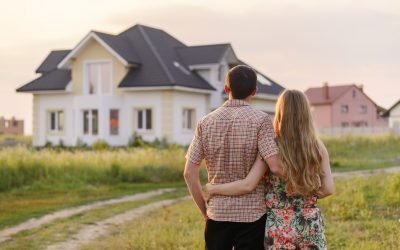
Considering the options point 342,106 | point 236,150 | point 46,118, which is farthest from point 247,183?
point 342,106

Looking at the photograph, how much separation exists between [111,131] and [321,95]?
42.4 metres

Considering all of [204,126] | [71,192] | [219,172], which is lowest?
[71,192]

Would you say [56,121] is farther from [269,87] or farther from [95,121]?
[269,87]

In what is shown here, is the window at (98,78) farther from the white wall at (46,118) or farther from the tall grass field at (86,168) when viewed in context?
the tall grass field at (86,168)

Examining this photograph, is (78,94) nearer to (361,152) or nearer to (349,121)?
(361,152)

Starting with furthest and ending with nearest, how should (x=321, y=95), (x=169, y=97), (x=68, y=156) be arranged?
(x=321, y=95) < (x=169, y=97) < (x=68, y=156)

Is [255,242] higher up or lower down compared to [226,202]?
lower down

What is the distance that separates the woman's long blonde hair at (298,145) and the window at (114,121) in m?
29.9

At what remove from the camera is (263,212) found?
464 cm

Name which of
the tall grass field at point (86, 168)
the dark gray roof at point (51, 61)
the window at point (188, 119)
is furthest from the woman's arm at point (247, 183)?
the dark gray roof at point (51, 61)

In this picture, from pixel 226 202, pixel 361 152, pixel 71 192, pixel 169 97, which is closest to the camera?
pixel 226 202

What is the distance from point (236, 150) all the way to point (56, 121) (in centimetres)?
3306

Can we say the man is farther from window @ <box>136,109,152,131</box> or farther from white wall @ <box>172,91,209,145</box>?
window @ <box>136,109,152,131</box>

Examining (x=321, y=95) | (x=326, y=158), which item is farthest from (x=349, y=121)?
(x=326, y=158)
